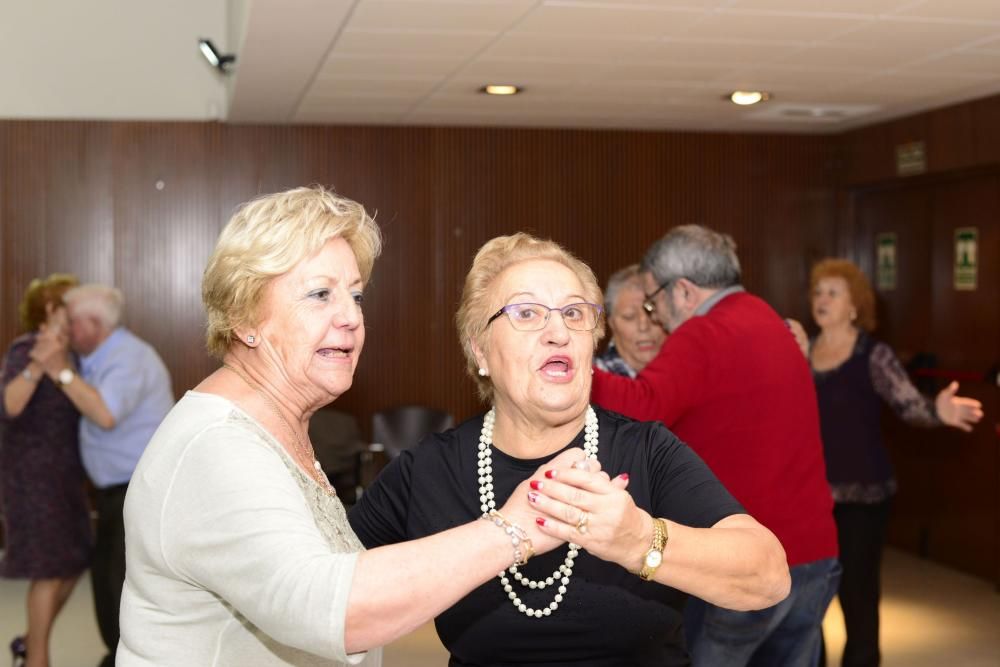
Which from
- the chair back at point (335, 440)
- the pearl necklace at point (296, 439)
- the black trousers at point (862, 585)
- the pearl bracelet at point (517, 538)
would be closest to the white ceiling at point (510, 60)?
the chair back at point (335, 440)

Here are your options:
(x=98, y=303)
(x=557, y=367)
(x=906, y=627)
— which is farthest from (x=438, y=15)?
A: (x=906, y=627)

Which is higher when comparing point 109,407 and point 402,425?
point 109,407

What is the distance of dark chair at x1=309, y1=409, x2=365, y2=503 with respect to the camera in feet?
22.7

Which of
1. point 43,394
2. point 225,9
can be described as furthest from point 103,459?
point 225,9

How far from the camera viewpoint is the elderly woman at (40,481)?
5168 mm

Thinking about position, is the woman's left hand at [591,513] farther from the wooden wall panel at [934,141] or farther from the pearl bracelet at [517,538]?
the wooden wall panel at [934,141]

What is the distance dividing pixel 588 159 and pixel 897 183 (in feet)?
7.26

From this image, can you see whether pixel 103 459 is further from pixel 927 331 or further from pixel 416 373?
pixel 927 331

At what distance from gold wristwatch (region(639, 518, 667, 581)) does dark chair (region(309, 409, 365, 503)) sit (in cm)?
512

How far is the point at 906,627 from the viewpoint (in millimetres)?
6262

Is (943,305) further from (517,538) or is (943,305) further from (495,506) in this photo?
(517,538)

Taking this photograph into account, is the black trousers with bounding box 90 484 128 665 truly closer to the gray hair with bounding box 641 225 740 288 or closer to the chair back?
the chair back

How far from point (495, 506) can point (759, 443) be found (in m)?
1.40

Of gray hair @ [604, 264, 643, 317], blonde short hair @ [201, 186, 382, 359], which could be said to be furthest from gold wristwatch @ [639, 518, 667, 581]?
gray hair @ [604, 264, 643, 317]
